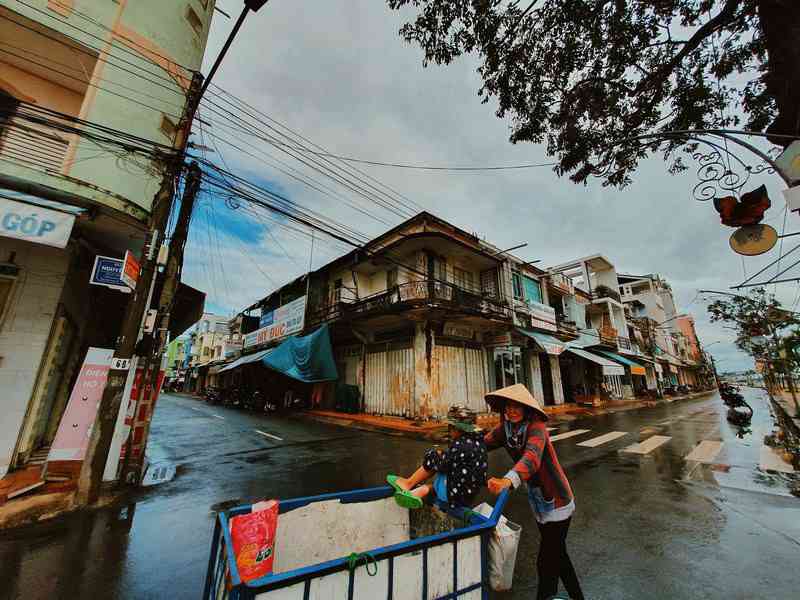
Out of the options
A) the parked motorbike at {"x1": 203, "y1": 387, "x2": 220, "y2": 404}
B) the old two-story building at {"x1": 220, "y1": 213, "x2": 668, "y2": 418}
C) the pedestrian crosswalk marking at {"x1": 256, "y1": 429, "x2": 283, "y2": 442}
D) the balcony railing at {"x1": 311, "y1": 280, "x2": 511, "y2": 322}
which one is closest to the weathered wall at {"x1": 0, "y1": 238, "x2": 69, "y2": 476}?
the pedestrian crosswalk marking at {"x1": 256, "y1": 429, "x2": 283, "y2": 442}

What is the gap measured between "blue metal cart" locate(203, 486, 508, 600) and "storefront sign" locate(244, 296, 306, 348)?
47.9 feet

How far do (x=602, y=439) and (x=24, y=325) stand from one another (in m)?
13.5

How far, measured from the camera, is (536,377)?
→ 56.2 feet

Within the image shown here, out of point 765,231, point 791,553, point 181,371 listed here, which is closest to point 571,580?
point 791,553

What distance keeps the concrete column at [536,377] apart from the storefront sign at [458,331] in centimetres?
489

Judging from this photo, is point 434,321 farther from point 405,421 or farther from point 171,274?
point 171,274

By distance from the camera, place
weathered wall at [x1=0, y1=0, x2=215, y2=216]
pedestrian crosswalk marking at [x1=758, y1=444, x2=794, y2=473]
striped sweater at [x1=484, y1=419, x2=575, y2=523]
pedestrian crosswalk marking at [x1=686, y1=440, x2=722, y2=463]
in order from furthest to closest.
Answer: pedestrian crosswalk marking at [x1=686, y1=440, x2=722, y2=463], pedestrian crosswalk marking at [x1=758, y1=444, x2=794, y2=473], weathered wall at [x1=0, y1=0, x2=215, y2=216], striped sweater at [x1=484, y1=419, x2=575, y2=523]

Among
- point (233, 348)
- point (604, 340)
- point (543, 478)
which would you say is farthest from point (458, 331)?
point (233, 348)

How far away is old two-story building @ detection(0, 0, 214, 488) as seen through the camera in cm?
504

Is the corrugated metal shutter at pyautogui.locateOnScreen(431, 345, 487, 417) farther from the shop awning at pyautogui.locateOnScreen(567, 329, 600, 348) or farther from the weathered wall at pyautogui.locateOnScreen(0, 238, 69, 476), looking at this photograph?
the weathered wall at pyautogui.locateOnScreen(0, 238, 69, 476)

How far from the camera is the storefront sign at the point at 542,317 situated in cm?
1664

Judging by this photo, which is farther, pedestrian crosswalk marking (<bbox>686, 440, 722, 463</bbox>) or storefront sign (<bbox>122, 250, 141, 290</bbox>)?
pedestrian crosswalk marking (<bbox>686, 440, 722, 463</bbox>)

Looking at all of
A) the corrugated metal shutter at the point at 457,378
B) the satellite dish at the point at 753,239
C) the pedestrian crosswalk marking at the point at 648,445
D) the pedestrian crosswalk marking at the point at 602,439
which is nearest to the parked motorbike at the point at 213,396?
the corrugated metal shutter at the point at 457,378

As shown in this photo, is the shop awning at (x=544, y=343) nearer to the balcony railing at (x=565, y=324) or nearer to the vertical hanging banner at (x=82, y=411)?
the balcony railing at (x=565, y=324)
